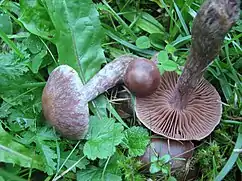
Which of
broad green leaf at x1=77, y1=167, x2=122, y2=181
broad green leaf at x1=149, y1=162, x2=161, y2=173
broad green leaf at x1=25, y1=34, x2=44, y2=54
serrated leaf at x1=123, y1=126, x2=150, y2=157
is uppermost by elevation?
broad green leaf at x1=25, y1=34, x2=44, y2=54

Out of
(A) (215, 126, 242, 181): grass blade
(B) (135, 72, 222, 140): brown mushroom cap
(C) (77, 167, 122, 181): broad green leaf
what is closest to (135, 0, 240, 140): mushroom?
(B) (135, 72, 222, 140): brown mushroom cap

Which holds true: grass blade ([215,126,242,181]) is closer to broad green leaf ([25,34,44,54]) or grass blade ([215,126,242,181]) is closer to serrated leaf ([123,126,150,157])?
serrated leaf ([123,126,150,157])

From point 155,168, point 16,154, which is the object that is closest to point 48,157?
point 16,154

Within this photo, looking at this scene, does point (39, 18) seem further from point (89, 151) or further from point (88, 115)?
point (89, 151)

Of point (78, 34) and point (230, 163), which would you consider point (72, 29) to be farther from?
point (230, 163)

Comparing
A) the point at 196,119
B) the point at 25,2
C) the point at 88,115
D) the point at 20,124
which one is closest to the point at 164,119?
the point at 196,119

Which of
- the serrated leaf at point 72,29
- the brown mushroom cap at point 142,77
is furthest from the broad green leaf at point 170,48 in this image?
the serrated leaf at point 72,29
